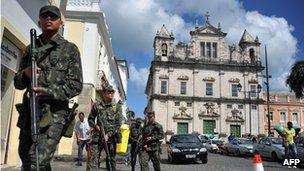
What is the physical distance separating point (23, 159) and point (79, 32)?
19.7 metres

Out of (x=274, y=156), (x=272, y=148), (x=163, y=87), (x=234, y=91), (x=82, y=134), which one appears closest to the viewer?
(x=82, y=134)

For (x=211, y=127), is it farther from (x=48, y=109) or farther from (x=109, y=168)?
(x=48, y=109)

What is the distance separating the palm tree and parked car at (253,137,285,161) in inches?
353

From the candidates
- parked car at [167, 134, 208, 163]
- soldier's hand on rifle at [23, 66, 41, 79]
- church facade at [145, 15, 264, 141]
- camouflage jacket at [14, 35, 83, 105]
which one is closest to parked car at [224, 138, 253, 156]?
parked car at [167, 134, 208, 163]

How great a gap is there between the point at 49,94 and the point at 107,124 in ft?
15.9

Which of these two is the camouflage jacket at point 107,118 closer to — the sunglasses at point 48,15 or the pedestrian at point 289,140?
the sunglasses at point 48,15

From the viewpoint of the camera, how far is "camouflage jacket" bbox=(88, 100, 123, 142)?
8.78m

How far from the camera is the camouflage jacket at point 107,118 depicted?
8781 millimetres

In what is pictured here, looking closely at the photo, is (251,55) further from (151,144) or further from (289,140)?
(151,144)

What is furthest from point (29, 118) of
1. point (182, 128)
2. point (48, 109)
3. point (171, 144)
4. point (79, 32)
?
point (182, 128)

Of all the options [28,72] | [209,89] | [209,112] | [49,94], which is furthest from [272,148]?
[209,89]

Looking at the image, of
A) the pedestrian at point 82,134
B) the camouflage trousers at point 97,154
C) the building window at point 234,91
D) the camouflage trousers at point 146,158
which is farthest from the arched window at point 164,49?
the camouflage trousers at point 97,154

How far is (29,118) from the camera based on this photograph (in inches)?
162

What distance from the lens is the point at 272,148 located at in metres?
23.7
